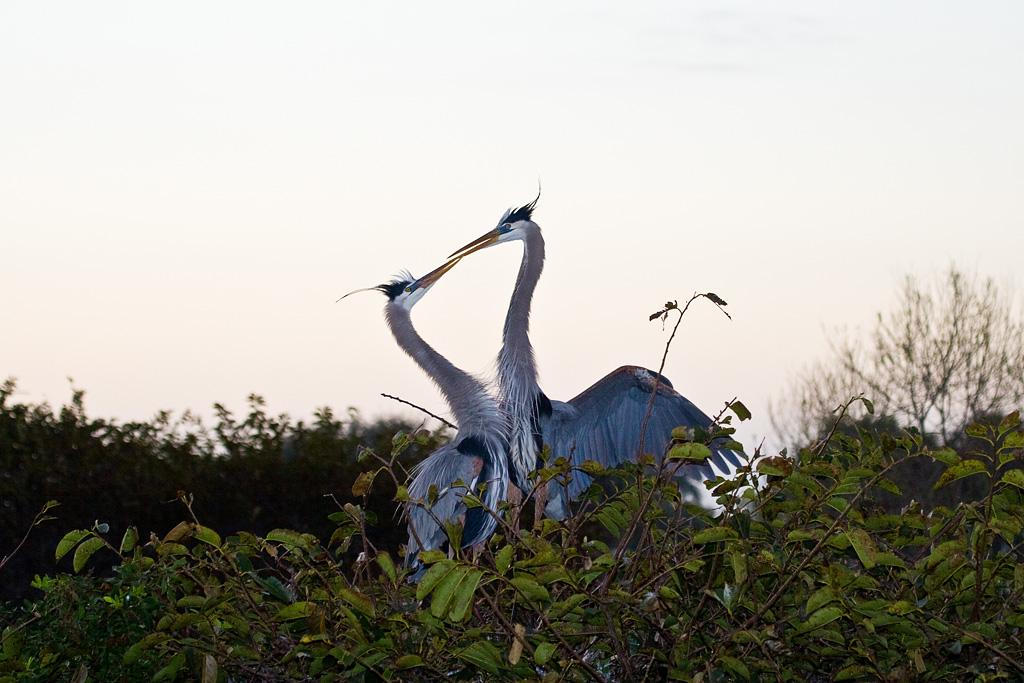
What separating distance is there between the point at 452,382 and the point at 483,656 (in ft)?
16.0

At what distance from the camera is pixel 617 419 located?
7320 mm

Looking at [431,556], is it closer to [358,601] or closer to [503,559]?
[503,559]

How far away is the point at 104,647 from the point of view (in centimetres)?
351

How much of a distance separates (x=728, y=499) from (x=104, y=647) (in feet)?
7.06

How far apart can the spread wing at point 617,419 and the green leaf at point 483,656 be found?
4542mm

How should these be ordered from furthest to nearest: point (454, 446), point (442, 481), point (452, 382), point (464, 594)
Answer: point (452, 382) < point (454, 446) < point (442, 481) < point (464, 594)

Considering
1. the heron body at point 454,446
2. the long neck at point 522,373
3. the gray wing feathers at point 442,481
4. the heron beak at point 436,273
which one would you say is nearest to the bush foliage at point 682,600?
the heron body at point 454,446

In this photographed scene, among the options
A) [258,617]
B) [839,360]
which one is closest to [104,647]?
[258,617]

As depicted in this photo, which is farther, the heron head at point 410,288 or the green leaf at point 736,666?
the heron head at point 410,288

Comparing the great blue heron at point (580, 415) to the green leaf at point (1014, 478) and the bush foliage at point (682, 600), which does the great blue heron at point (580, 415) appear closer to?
the bush foliage at point (682, 600)

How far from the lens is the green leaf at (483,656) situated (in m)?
2.50

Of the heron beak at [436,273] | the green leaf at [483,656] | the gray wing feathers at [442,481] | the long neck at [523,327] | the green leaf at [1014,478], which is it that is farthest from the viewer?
the heron beak at [436,273]

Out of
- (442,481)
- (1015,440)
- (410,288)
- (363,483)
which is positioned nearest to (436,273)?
(410,288)

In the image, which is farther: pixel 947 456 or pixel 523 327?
pixel 523 327
